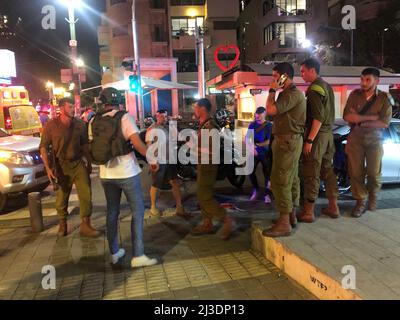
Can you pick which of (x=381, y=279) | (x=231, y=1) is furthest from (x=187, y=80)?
(x=381, y=279)

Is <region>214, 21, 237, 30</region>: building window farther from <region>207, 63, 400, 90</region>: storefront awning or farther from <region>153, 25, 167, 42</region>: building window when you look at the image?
<region>207, 63, 400, 90</region>: storefront awning

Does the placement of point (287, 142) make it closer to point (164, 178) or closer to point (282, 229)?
point (282, 229)

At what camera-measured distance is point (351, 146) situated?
5.57 m

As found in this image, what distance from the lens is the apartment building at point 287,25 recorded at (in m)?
40.2

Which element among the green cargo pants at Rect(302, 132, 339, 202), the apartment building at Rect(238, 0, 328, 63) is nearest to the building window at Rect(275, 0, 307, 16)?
the apartment building at Rect(238, 0, 328, 63)

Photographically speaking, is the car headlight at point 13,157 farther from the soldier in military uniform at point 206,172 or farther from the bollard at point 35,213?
the soldier in military uniform at point 206,172

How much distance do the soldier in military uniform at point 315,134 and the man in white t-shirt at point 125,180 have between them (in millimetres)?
1955

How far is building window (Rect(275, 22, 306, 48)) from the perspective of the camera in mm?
40781

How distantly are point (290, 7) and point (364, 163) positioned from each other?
39.4 metres

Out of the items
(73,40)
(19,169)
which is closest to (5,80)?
(73,40)

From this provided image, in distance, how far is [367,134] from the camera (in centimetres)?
538

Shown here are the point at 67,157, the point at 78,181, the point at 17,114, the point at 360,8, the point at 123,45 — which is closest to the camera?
the point at 67,157

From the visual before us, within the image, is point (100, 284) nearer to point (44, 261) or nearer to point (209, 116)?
point (44, 261)

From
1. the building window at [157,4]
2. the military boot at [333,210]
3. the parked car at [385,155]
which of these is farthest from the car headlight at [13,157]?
the building window at [157,4]
